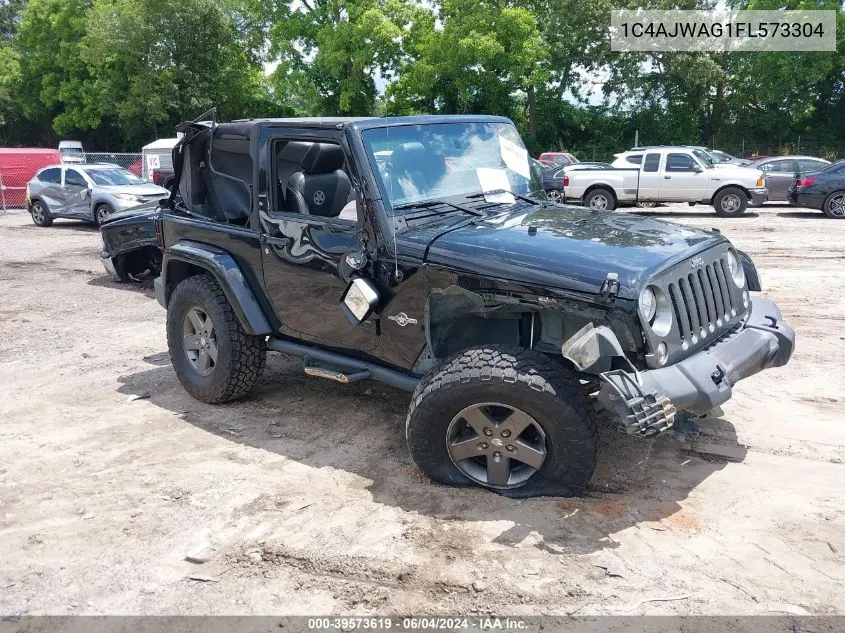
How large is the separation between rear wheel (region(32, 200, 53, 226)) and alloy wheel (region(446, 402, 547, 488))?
17947 mm

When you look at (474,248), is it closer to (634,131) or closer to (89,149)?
(634,131)

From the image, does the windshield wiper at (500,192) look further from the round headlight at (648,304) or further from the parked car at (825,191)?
the parked car at (825,191)

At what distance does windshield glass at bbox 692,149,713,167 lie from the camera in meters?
18.7

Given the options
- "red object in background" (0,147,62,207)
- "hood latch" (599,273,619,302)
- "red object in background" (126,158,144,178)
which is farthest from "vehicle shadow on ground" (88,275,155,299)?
"red object in background" (126,158,144,178)

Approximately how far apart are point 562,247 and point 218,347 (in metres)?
2.68

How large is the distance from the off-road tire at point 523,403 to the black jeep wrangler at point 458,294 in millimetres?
10

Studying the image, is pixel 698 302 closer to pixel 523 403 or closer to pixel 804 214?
pixel 523 403

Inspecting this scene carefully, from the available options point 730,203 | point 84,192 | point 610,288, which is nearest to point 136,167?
point 84,192

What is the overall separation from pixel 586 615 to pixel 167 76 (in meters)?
39.2

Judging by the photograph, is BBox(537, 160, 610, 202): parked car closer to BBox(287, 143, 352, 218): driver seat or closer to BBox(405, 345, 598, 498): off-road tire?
BBox(287, 143, 352, 218): driver seat

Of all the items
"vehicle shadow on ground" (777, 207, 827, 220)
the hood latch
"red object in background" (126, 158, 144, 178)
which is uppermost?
"red object in background" (126, 158, 144, 178)

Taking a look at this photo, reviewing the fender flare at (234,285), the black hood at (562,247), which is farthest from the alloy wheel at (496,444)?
the fender flare at (234,285)

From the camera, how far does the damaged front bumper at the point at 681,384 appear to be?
352 centimetres

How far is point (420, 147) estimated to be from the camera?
4805 mm
